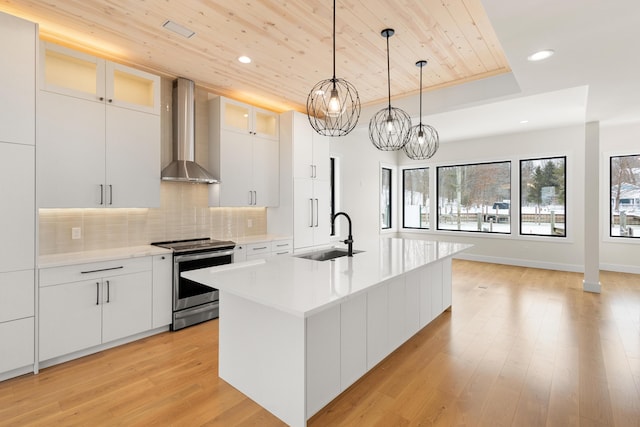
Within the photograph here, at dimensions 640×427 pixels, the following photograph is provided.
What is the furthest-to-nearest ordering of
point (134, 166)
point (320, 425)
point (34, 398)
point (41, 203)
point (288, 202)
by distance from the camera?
1. point (288, 202)
2. point (134, 166)
3. point (41, 203)
4. point (34, 398)
5. point (320, 425)

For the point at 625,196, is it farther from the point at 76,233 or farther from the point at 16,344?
the point at 16,344

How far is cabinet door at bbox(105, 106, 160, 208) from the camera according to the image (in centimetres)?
314

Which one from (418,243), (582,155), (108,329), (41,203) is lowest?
(108,329)

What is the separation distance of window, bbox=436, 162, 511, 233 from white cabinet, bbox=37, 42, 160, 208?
21.4 feet

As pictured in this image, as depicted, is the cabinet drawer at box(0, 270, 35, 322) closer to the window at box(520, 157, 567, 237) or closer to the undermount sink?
the undermount sink

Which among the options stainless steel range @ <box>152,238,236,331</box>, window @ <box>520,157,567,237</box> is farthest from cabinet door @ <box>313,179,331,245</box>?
window @ <box>520,157,567,237</box>

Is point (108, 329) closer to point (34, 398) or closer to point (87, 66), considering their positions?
point (34, 398)

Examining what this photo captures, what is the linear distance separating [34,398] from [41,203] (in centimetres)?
151

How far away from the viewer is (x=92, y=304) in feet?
9.30

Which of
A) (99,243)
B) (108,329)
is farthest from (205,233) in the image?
(108,329)

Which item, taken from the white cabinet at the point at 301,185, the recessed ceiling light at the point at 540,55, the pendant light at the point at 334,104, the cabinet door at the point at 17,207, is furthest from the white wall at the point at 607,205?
the cabinet door at the point at 17,207

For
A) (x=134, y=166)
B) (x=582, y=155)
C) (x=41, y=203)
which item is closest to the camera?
(x=41, y=203)

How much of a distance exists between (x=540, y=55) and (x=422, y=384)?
110 inches

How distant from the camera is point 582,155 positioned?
610 cm
